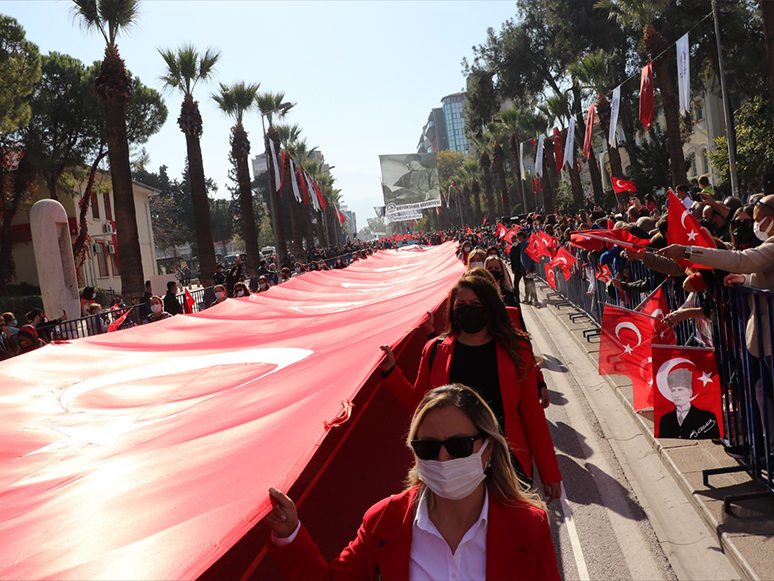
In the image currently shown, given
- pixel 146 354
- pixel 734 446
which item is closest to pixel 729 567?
pixel 734 446

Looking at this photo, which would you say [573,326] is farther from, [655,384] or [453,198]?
[453,198]

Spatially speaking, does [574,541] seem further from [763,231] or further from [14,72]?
[14,72]

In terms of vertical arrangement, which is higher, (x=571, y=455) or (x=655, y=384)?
(x=655, y=384)

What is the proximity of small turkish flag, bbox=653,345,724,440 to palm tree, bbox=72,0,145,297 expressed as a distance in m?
16.7

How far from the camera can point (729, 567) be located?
4770 millimetres

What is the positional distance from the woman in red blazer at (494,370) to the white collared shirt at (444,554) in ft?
4.89

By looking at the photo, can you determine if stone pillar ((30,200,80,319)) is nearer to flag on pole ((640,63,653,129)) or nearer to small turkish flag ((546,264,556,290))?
small turkish flag ((546,264,556,290))

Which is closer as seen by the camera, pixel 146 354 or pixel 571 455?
pixel 146 354

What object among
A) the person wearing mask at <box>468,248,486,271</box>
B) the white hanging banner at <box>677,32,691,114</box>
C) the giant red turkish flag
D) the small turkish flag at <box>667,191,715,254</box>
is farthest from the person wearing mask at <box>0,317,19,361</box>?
the white hanging banner at <box>677,32,691,114</box>

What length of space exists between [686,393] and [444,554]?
4.17 meters

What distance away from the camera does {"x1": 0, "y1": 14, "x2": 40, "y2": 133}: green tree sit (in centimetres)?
2783

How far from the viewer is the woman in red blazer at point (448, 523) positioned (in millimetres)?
2404

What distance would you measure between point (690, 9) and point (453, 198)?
98726 mm

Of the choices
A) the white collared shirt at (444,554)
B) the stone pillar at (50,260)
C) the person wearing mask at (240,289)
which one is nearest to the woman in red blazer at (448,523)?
the white collared shirt at (444,554)
